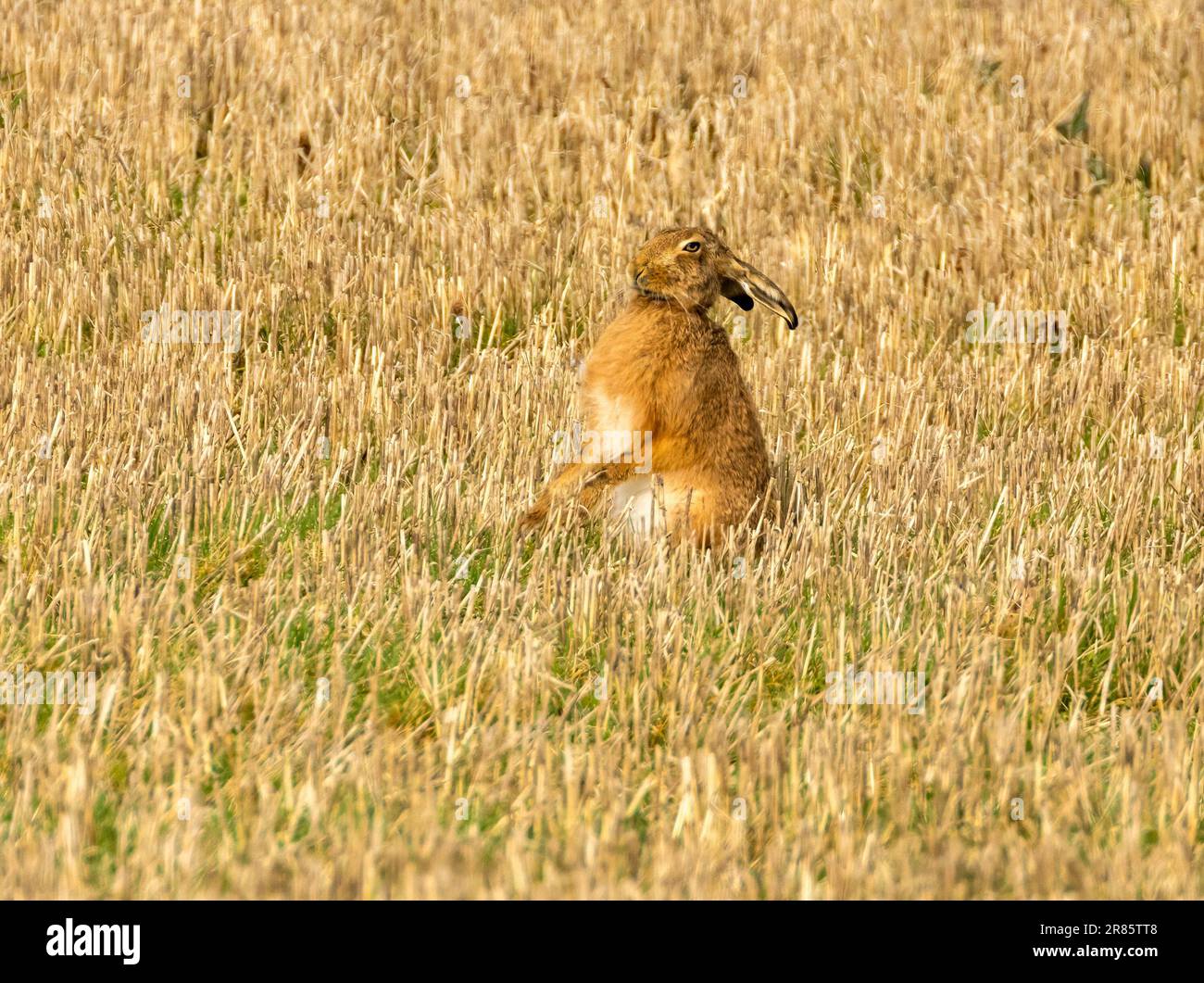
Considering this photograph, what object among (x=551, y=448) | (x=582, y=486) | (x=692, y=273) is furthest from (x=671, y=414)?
(x=551, y=448)

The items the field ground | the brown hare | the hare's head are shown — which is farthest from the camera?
the hare's head

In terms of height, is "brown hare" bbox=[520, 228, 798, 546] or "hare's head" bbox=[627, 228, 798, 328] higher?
"hare's head" bbox=[627, 228, 798, 328]

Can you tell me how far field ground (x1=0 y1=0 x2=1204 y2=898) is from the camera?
3625 mm

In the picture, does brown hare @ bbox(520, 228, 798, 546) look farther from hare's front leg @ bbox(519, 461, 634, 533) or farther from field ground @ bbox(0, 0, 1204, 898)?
field ground @ bbox(0, 0, 1204, 898)

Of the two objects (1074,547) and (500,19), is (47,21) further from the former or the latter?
(1074,547)

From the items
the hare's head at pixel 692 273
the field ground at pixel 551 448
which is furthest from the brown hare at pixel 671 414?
the field ground at pixel 551 448

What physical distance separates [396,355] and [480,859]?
14.5 ft

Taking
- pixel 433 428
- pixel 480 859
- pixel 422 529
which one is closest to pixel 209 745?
pixel 480 859

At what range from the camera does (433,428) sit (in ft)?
20.8

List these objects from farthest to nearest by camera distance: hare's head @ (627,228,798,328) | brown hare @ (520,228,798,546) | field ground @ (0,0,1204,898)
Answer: hare's head @ (627,228,798,328) < brown hare @ (520,228,798,546) < field ground @ (0,0,1204,898)

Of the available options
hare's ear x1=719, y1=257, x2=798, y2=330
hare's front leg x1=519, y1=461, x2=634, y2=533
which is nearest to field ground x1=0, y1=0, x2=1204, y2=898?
hare's front leg x1=519, y1=461, x2=634, y2=533

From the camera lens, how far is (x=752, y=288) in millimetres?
5562

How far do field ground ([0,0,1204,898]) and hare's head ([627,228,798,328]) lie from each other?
772 millimetres

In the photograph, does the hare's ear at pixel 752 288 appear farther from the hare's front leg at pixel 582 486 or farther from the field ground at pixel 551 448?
the hare's front leg at pixel 582 486
